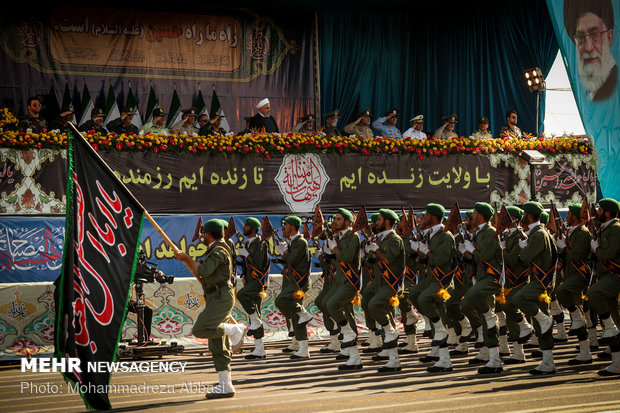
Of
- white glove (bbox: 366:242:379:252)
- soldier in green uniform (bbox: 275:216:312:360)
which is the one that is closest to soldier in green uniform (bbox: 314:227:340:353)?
soldier in green uniform (bbox: 275:216:312:360)

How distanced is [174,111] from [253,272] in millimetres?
8008

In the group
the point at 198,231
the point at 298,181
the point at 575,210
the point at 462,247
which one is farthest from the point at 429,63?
the point at 462,247

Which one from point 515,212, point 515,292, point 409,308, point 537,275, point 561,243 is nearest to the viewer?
point 537,275

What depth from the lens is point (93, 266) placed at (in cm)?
750

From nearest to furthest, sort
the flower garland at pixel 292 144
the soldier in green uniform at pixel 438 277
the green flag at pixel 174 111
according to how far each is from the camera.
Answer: the soldier in green uniform at pixel 438 277 < the flower garland at pixel 292 144 < the green flag at pixel 174 111

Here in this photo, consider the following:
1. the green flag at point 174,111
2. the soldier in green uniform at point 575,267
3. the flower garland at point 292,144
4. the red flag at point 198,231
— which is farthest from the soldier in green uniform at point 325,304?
the green flag at point 174,111

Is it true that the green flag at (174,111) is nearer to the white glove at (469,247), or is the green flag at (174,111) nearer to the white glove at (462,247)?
the white glove at (462,247)

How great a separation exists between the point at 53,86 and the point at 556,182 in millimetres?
10908

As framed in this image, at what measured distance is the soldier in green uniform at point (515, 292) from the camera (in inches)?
415

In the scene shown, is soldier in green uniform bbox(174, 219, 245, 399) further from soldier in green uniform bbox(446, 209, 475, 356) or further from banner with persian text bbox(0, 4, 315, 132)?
banner with persian text bbox(0, 4, 315, 132)

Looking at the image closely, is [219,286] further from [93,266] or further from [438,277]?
[438,277]

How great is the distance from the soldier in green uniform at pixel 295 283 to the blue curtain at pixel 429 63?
896 centimetres

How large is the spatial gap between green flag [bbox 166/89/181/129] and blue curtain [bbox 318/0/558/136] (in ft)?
12.0

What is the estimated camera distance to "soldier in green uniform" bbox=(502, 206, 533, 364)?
415 inches
